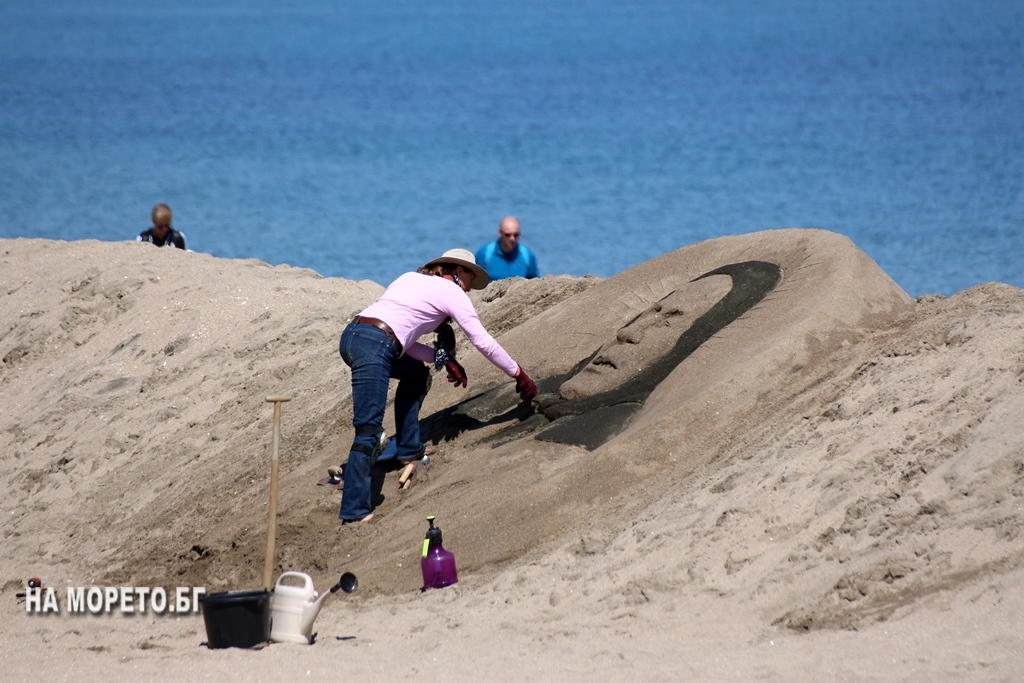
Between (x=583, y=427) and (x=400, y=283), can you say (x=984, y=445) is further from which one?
(x=400, y=283)

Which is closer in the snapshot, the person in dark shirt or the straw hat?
the straw hat

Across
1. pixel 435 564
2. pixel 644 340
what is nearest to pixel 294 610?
pixel 435 564

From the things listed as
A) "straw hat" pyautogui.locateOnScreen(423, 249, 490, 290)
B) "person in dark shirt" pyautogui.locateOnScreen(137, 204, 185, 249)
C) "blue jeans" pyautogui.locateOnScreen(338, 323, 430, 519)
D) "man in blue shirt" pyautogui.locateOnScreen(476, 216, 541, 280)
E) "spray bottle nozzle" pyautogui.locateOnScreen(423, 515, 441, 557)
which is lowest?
"spray bottle nozzle" pyautogui.locateOnScreen(423, 515, 441, 557)

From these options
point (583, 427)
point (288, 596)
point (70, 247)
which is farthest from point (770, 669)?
point (70, 247)

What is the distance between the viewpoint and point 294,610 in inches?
199

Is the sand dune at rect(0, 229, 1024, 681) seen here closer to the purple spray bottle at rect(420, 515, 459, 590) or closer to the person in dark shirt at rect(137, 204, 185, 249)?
the purple spray bottle at rect(420, 515, 459, 590)

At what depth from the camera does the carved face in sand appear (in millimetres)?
7273

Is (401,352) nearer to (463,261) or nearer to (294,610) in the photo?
(463,261)

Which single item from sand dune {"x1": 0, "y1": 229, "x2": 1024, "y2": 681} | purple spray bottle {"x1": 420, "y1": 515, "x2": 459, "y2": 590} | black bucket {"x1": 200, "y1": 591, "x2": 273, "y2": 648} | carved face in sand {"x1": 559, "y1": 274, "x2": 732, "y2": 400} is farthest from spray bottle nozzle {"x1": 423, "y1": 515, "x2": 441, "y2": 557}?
carved face in sand {"x1": 559, "y1": 274, "x2": 732, "y2": 400}

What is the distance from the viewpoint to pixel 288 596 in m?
5.06

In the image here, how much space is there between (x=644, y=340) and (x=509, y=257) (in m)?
3.28

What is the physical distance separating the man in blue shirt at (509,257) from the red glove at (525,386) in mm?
3711

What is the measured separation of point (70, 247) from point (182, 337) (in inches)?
152

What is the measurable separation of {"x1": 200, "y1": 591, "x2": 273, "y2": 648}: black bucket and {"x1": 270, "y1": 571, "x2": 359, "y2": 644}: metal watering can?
0.22ft
